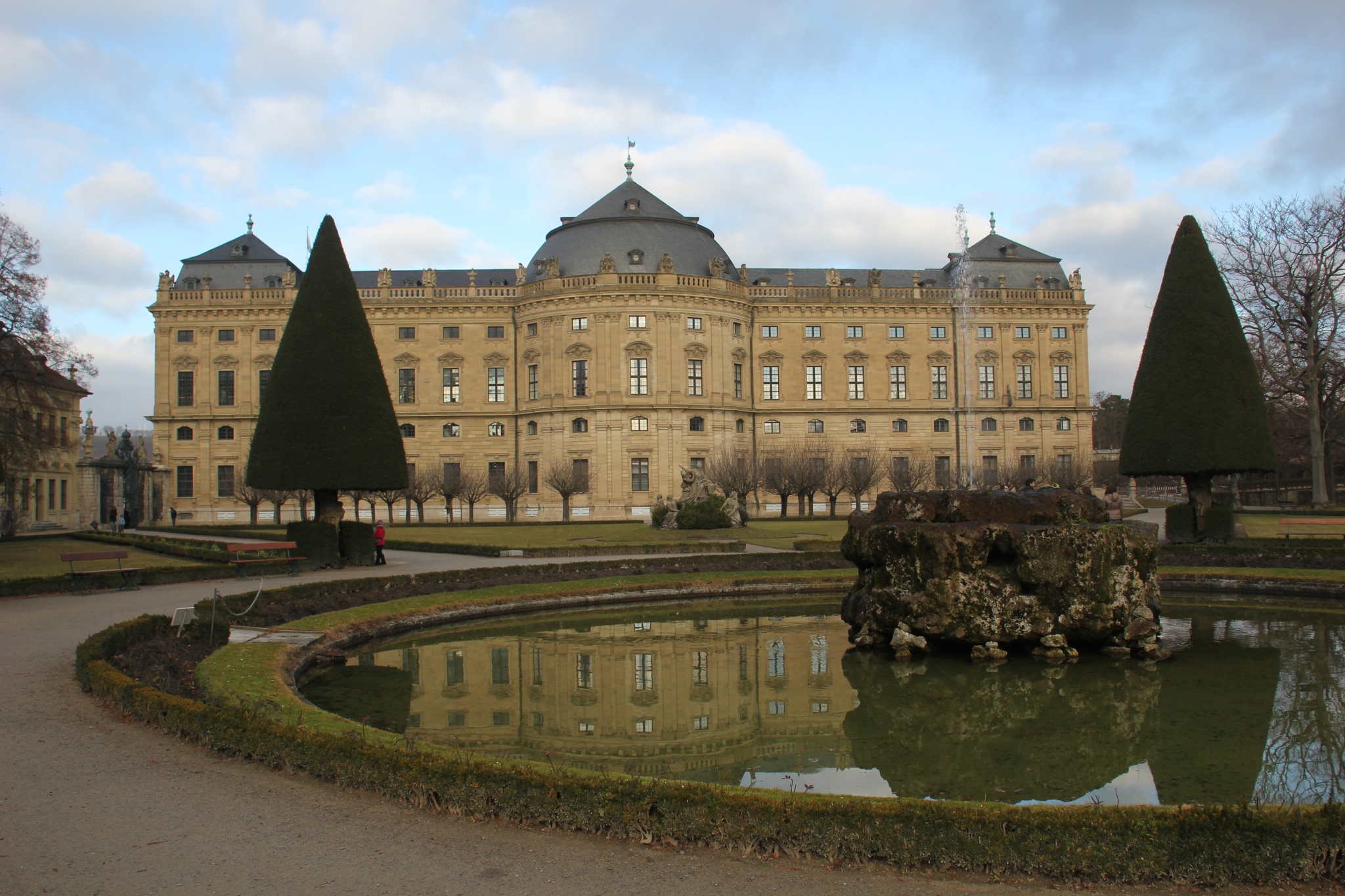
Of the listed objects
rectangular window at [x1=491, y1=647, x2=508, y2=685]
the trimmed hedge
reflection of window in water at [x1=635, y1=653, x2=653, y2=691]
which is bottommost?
rectangular window at [x1=491, y1=647, x2=508, y2=685]

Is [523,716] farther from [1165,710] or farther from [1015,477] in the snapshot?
[1015,477]

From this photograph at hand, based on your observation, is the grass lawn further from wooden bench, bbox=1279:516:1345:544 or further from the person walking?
wooden bench, bbox=1279:516:1345:544

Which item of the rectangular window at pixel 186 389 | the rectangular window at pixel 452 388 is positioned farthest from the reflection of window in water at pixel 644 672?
the rectangular window at pixel 186 389

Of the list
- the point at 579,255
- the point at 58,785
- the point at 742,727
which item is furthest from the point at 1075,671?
the point at 579,255

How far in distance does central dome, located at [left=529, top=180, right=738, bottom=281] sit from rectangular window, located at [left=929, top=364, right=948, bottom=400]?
14773mm

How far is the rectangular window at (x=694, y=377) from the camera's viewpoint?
53.5m

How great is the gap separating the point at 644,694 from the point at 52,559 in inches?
895

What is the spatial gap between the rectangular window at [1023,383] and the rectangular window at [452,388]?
3553 centimetres

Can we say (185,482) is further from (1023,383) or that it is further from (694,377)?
(1023,383)

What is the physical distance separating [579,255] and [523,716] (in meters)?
46.5

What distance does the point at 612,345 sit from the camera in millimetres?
52594

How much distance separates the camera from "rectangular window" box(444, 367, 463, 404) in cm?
5703

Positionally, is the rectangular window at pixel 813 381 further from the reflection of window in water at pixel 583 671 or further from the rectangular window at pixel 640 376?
the reflection of window in water at pixel 583 671

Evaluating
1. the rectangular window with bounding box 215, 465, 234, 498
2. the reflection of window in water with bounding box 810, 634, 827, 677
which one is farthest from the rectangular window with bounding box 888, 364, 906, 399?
the reflection of window in water with bounding box 810, 634, 827, 677
